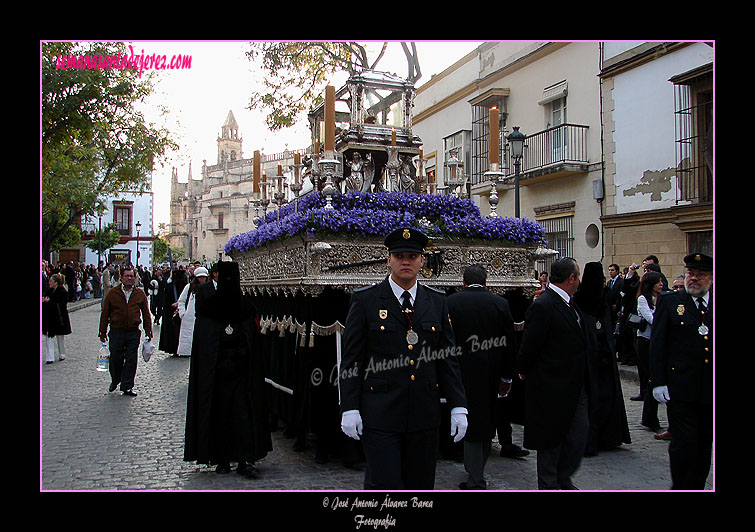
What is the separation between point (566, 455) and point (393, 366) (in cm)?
203

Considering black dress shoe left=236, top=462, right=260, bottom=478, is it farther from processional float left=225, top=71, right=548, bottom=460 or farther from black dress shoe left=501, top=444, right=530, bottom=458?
black dress shoe left=501, top=444, right=530, bottom=458

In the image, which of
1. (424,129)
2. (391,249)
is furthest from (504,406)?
(424,129)

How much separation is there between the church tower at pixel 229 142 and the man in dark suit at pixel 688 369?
349 ft

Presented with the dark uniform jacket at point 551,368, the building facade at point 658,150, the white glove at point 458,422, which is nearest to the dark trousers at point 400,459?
the white glove at point 458,422

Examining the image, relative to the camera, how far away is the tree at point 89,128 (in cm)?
960

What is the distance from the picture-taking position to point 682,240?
14602 mm

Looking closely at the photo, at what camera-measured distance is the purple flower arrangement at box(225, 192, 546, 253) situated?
6727 mm

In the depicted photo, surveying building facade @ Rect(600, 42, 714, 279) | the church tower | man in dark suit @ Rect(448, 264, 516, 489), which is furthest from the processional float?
the church tower

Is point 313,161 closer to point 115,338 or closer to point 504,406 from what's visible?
point 504,406

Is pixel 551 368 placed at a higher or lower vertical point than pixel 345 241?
lower

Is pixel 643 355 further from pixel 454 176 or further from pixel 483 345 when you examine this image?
pixel 483 345

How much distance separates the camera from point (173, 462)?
6531 mm

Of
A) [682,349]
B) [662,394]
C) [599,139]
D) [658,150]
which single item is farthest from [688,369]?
[599,139]
